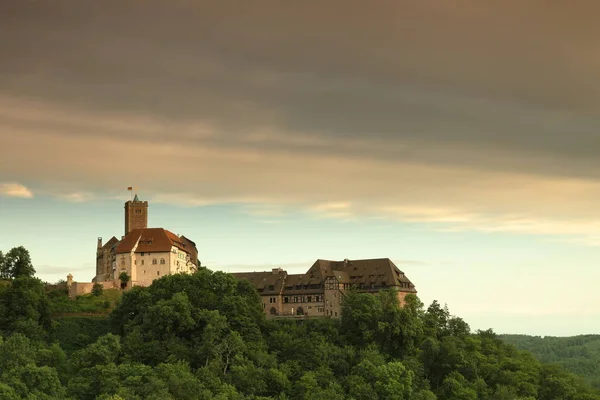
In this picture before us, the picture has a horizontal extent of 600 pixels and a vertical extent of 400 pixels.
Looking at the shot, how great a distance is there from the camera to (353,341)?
11794 centimetres

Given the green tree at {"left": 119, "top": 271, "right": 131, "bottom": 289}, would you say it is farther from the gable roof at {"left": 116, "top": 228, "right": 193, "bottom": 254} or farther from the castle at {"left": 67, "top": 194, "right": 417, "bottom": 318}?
the gable roof at {"left": 116, "top": 228, "right": 193, "bottom": 254}

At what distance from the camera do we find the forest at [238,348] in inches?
3930

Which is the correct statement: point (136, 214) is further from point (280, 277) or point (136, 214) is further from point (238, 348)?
point (238, 348)

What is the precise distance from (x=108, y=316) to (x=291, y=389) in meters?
28.4

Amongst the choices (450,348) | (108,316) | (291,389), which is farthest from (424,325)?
(108,316)

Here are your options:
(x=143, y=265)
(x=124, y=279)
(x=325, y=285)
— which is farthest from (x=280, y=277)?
(x=124, y=279)

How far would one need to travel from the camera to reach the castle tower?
445 ft

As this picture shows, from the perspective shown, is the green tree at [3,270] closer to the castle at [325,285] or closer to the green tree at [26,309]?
the green tree at [26,309]

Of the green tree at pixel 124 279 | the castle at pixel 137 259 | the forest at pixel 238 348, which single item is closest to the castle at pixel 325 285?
the forest at pixel 238 348

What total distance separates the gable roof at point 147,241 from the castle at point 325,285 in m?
11.3

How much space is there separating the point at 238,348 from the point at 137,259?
1102 inches

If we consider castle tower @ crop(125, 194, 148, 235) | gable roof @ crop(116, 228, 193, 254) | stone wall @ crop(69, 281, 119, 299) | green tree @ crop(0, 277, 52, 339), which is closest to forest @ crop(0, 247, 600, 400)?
green tree @ crop(0, 277, 52, 339)

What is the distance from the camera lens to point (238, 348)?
10769 centimetres

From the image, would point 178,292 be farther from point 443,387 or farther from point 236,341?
point 443,387
